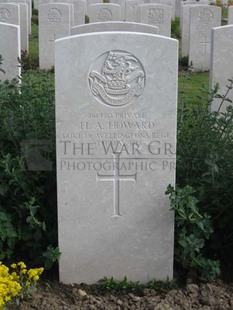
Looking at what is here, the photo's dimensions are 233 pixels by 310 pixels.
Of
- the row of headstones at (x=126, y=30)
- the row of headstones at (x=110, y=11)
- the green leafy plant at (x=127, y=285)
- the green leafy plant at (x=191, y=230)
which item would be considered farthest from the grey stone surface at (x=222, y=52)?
the row of headstones at (x=110, y=11)

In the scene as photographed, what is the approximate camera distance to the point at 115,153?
3773 mm

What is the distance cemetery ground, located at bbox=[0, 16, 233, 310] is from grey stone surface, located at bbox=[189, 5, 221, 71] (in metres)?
7.58

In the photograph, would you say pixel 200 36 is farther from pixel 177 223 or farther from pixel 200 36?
pixel 177 223

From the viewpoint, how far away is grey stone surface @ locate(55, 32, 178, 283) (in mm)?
3627

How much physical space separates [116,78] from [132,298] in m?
1.27

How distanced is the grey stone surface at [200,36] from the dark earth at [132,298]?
331 inches

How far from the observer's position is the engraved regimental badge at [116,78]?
143 inches

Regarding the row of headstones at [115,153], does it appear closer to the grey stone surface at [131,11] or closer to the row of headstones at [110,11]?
the row of headstones at [110,11]

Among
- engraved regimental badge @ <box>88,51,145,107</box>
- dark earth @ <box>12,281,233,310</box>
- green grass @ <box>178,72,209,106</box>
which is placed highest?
engraved regimental badge @ <box>88,51,145,107</box>

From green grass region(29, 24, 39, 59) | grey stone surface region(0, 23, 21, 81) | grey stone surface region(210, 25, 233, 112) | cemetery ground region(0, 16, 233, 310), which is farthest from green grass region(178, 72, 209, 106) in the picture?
cemetery ground region(0, 16, 233, 310)

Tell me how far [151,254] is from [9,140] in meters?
1.23

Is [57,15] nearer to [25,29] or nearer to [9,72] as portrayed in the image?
[25,29]

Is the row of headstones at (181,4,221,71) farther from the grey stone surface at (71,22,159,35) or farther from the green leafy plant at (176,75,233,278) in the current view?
the green leafy plant at (176,75,233,278)

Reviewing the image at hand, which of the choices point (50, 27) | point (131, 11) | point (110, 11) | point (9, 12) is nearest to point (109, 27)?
point (9, 12)
